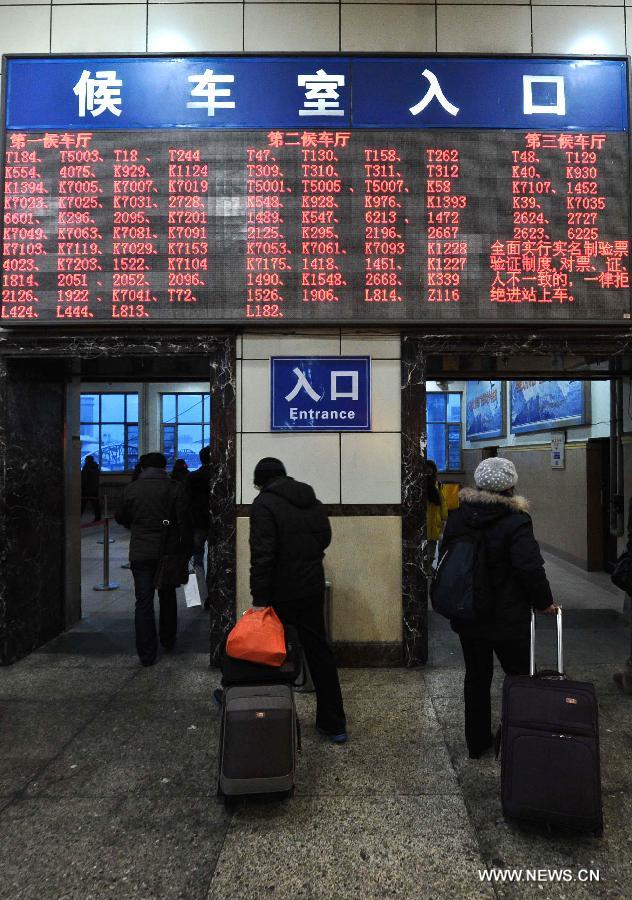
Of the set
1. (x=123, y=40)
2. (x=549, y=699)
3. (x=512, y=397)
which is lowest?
(x=549, y=699)

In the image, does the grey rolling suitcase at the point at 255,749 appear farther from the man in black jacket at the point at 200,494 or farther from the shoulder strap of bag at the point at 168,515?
the man in black jacket at the point at 200,494

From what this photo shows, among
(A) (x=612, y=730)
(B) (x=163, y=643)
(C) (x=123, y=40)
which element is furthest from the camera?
(B) (x=163, y=643)

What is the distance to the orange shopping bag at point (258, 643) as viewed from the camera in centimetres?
284

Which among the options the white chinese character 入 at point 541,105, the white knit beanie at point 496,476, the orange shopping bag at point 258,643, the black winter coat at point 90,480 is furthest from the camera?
the black winter coat at point 90,480

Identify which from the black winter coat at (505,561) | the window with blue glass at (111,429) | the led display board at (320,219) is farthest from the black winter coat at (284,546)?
the window with blue glass at (111,429)

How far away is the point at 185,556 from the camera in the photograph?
488cm

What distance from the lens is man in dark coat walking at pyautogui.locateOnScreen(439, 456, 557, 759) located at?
2922mm

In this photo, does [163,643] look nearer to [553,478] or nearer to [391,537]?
[391,537]

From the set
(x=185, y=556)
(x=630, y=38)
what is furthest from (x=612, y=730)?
(x=630, y=38)

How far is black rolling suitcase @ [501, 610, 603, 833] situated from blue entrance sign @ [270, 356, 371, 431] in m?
2.54

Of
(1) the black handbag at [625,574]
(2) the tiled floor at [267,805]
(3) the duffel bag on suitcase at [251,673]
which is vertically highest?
(1) the black handbag at [625,574]

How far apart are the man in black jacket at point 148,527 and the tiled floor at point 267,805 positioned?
0.36 metres

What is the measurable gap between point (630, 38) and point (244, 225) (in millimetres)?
3757

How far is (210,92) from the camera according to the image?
4.51 meters
